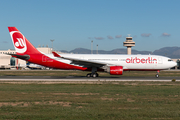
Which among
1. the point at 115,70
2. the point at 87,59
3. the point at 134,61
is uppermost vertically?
the point at 87,59

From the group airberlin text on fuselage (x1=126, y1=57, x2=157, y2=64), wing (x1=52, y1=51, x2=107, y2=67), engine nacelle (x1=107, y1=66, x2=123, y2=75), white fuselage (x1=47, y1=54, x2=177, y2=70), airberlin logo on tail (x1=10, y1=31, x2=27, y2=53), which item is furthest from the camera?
airberlin logo on tail (x1=10, y1=31, x2=27, y2=53)

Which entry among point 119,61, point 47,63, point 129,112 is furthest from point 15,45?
point 129,112

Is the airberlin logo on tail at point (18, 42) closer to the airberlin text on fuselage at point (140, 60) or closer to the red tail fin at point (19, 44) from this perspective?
the red tail fin at point (19, 44)

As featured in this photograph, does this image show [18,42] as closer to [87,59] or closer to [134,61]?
[87,59]

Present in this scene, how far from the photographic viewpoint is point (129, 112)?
10102 millimetres

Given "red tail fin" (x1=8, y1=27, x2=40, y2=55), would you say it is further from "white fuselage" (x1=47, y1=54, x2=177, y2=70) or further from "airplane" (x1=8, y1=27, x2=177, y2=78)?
"white fuselage" (x1=47, y1=54, x2=177, y2=70)

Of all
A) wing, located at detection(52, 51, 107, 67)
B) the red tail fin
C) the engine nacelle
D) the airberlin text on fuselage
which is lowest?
the engine nacelle

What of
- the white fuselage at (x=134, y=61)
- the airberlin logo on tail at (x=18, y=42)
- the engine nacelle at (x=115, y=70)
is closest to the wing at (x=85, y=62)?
the white fuselage at (x=134, y=61)

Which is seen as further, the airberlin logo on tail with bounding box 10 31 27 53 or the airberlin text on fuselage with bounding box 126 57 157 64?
the airberlin logo on tail with bounding box 10 31 27 53

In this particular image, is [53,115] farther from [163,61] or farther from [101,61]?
[163,61]

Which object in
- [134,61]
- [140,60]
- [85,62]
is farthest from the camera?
[140,60]

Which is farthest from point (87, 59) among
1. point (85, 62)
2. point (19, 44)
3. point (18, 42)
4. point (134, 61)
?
point (18, 42)

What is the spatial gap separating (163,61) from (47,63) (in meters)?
19.0

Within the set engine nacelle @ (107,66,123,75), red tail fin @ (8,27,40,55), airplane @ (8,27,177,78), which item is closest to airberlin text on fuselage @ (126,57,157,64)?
airplane @ (8,27,177,78)
